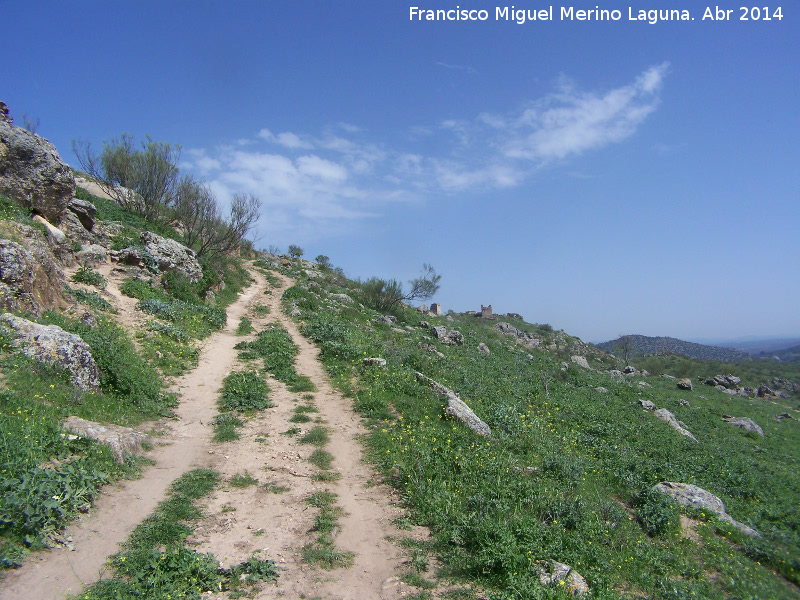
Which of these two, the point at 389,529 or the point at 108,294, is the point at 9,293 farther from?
the point at 389,529

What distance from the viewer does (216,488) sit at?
22.3 ft

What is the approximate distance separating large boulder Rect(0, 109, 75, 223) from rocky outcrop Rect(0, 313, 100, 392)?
844cm

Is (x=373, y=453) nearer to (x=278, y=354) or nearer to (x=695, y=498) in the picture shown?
(x=695, y=498)

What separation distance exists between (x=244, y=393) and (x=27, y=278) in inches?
218

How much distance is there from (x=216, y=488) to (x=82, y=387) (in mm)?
3738

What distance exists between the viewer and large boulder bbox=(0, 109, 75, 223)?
47.2 feet

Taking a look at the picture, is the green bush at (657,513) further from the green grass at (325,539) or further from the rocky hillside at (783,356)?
the rocky hillside at (783,356)

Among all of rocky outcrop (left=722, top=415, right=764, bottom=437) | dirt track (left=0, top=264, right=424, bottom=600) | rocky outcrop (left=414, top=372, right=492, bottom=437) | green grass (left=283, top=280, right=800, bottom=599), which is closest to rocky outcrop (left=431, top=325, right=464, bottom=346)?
green grass (left=283, top=280, right=800, bottom=599)

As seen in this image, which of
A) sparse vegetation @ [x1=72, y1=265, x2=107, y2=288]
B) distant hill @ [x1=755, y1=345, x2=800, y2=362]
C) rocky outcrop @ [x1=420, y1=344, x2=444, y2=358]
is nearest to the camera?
sparse vegetation @ [x1=72, y1=265, x2=107, y2=288]

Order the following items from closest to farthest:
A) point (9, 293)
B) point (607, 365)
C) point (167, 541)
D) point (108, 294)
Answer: point (167, 541) → point (9, 293) → point (108, 294) → point (607, 365)

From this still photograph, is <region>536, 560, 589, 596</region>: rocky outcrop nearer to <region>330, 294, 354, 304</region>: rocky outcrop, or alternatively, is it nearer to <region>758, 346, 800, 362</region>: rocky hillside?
<region>330, 294, 354, 304</region>: rocky outcrop

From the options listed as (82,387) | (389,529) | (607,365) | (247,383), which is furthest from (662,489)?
(607,365)

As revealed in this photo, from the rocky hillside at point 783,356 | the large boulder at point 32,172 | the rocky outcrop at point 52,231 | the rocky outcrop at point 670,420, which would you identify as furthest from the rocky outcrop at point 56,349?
the rocky hillside at point 783,356

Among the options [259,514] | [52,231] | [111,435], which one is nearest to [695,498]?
[259,514]
